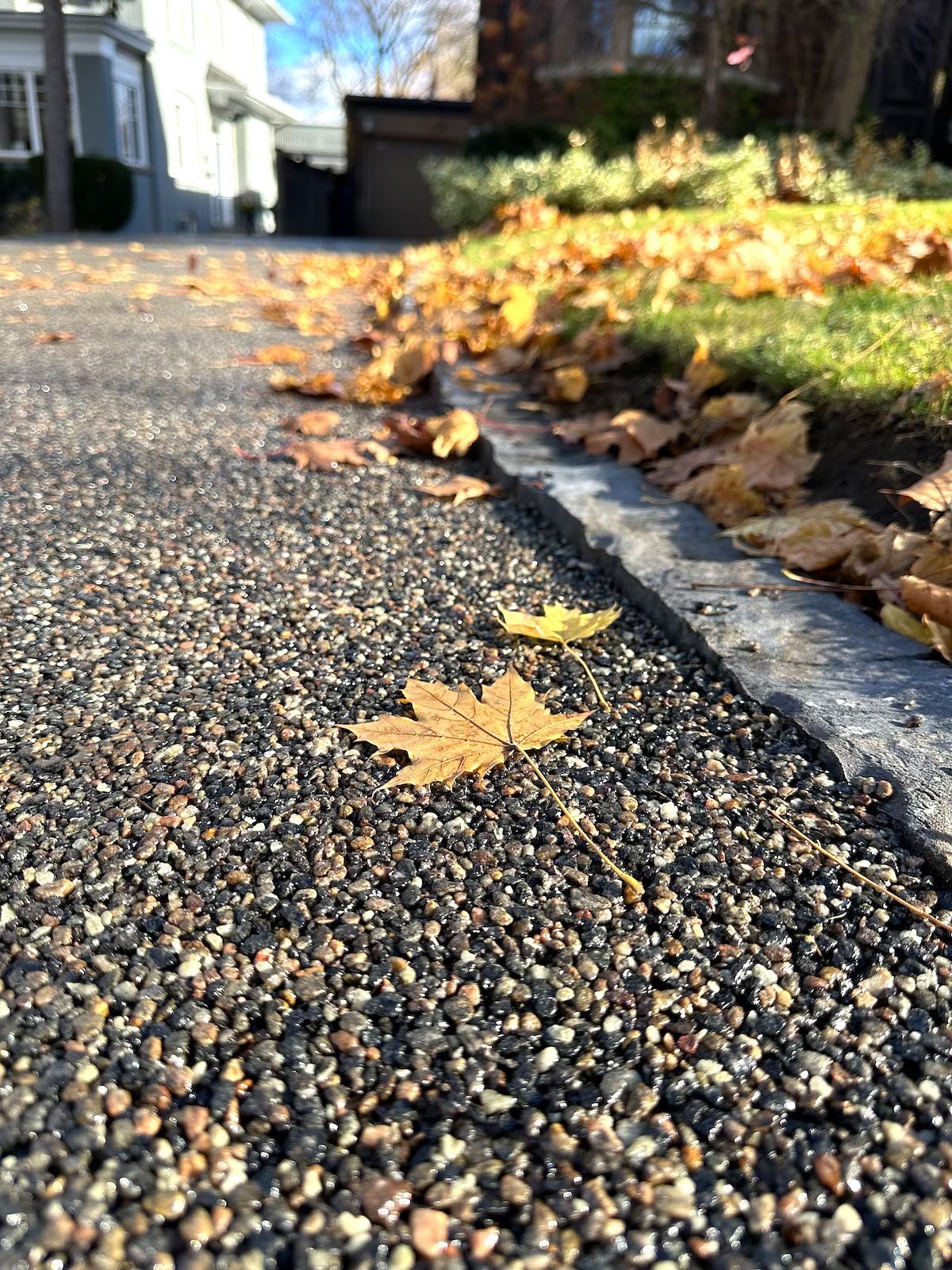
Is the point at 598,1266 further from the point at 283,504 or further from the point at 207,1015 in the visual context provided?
the point at 283,504

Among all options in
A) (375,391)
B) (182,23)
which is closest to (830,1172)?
(375,391)

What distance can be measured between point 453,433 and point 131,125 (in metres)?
23.1

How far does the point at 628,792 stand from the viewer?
1459mm

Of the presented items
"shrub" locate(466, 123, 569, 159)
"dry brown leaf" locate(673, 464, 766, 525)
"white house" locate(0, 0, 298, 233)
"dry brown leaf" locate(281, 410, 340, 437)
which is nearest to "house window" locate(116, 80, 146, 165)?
"white house" locate(0, 0, 298, 233)

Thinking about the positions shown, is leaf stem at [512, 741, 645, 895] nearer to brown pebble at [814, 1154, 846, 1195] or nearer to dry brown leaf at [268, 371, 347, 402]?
brown pebble at [814, 1154, 846, 1195]

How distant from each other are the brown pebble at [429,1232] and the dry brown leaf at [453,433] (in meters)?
2.67

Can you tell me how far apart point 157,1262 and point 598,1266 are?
1.23ft

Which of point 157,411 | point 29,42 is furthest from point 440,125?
point 157,411

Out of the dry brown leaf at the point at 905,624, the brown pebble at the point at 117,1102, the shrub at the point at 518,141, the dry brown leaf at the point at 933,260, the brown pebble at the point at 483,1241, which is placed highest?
the shrub at the point at 518,141

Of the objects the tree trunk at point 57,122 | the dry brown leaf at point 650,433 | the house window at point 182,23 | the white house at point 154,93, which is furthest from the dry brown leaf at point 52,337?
the house window at point 182,23

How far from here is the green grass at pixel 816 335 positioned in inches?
100

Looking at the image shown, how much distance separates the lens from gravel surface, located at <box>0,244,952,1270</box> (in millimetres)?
862

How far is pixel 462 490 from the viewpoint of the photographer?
2.86m

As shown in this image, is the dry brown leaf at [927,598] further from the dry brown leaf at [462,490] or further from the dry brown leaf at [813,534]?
the dry brown leaf at [462,490]
